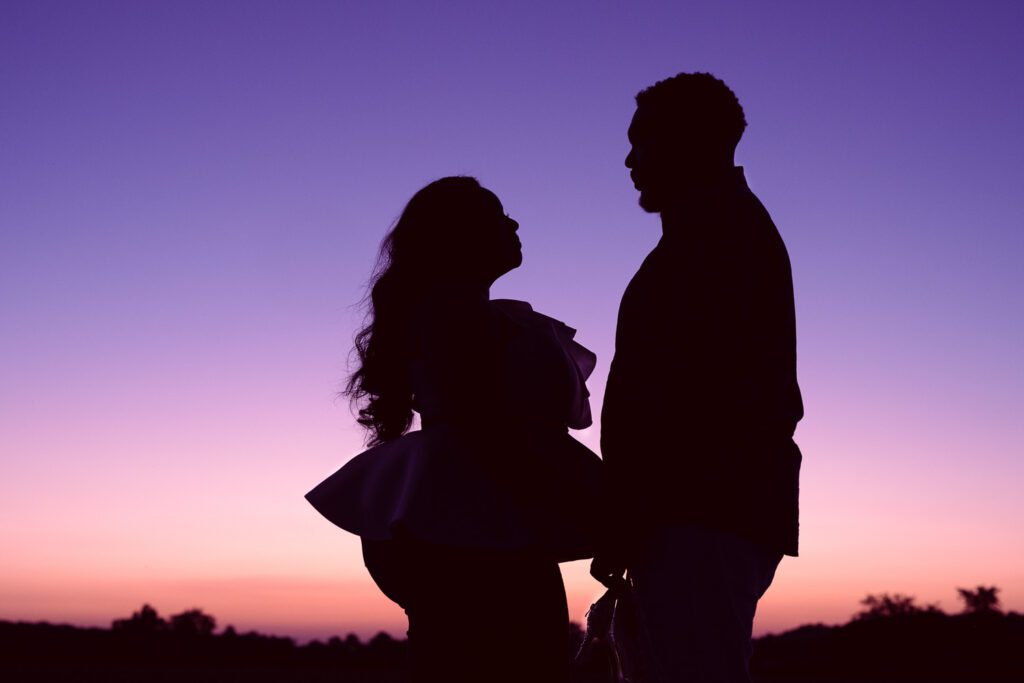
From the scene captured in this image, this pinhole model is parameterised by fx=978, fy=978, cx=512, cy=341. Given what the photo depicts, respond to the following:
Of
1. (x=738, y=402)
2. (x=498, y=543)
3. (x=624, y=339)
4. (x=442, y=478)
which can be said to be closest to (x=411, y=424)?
(x=442, y=478)

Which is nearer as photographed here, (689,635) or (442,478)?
(689,635)

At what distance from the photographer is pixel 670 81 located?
2.99 metres

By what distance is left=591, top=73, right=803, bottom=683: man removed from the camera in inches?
94.3

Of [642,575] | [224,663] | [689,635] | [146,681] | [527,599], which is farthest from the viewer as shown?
[224,663]

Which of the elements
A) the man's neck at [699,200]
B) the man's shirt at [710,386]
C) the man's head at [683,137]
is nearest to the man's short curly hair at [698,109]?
the man's head at [683,137]

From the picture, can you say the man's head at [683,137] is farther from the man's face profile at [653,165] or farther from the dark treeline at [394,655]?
the dark treeline at [394,655]

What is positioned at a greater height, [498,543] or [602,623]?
[498,543]

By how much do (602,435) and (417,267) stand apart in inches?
35.8

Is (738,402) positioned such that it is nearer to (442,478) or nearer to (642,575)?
(642,575)

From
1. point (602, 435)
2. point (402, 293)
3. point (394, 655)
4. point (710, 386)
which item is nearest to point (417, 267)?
point (402, 293)

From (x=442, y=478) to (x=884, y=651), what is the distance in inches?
763

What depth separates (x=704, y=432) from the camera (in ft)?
8.14

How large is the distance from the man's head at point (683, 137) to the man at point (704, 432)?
0.24 feet

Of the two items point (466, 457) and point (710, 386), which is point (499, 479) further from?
point (710, 386)
